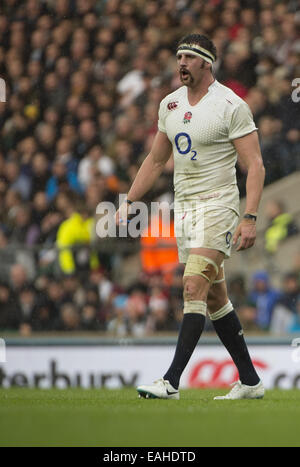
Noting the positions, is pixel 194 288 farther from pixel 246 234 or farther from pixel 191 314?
pixel 246 234

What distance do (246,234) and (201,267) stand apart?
0.33m

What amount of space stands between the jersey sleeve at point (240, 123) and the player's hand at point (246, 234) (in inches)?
21.2

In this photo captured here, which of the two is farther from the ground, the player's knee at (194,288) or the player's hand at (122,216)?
the player's hand at (122,216)

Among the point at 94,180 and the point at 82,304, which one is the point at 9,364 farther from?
the point at 94,180

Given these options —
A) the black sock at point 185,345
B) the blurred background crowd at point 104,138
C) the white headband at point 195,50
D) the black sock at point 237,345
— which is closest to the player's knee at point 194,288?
the black sock at point 185,345

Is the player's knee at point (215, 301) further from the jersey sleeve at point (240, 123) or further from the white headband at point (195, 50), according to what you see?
the white headband at point (195, 50)

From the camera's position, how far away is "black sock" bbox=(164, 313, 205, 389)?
557 cm

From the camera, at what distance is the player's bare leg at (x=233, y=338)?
5.98 meters

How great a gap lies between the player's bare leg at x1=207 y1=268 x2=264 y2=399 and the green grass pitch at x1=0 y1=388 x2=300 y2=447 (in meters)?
0.29

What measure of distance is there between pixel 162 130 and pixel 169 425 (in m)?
2.42

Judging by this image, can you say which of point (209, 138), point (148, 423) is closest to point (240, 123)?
point (209, 138)

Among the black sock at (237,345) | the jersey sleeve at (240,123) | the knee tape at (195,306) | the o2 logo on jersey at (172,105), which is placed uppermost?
the o2 logo on jersey at (172,105)

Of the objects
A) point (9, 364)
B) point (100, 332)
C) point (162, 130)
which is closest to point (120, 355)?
point (100, 332)

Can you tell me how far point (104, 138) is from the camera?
13305 millimetres
